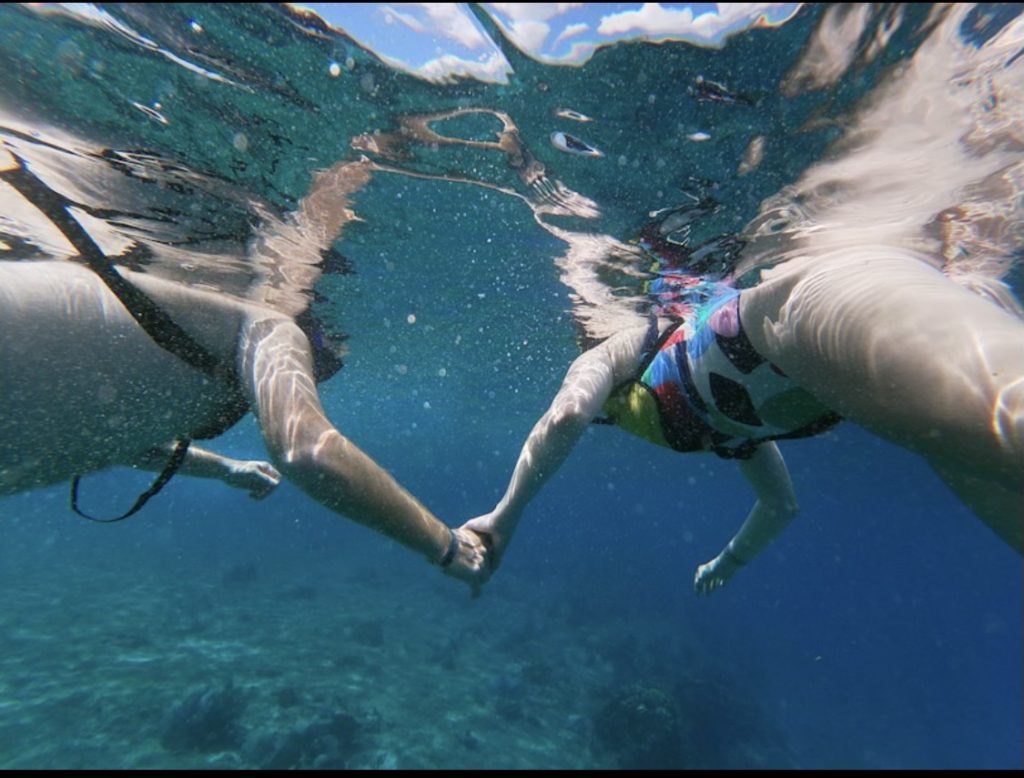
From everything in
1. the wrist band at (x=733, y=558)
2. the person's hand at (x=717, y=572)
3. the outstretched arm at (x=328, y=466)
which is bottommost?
the person's hand at (x=717, y=572)

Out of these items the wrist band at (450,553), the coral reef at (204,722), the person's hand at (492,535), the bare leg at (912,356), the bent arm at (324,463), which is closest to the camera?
the bare leg at (912,356)

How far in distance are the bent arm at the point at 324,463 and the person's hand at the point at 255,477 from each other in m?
2.66

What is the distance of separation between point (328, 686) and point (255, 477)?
35.5 ft

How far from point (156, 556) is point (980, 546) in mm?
62631

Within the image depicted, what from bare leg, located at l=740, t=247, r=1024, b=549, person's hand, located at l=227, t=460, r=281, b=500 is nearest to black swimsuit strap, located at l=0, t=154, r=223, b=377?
person's hand, located at l=227, t=460, r=281, b=500


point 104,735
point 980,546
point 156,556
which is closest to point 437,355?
point 104,735

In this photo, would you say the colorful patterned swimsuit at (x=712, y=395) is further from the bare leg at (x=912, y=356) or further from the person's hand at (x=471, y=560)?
the person's hand at (x=471, y=560)

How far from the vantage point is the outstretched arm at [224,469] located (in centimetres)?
459

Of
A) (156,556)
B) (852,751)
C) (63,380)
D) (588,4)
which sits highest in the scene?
(588,4)

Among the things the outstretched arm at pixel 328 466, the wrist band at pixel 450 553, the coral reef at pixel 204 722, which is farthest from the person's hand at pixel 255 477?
the coral reef at pixel 204 722

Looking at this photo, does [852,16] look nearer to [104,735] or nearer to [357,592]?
[104,735]

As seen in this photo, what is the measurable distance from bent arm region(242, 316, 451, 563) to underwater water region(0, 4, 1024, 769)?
3.44 metres

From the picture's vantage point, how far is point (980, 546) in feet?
130

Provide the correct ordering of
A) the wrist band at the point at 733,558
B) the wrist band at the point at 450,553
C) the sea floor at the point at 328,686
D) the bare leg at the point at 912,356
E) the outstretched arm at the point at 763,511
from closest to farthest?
the bare leg at the point at 912,356, the wrist band at the point at 450,553, the outstretched arm at the point at 763,511, the wrist band at the point at 733,558, the sea floor at the point at 328,686
